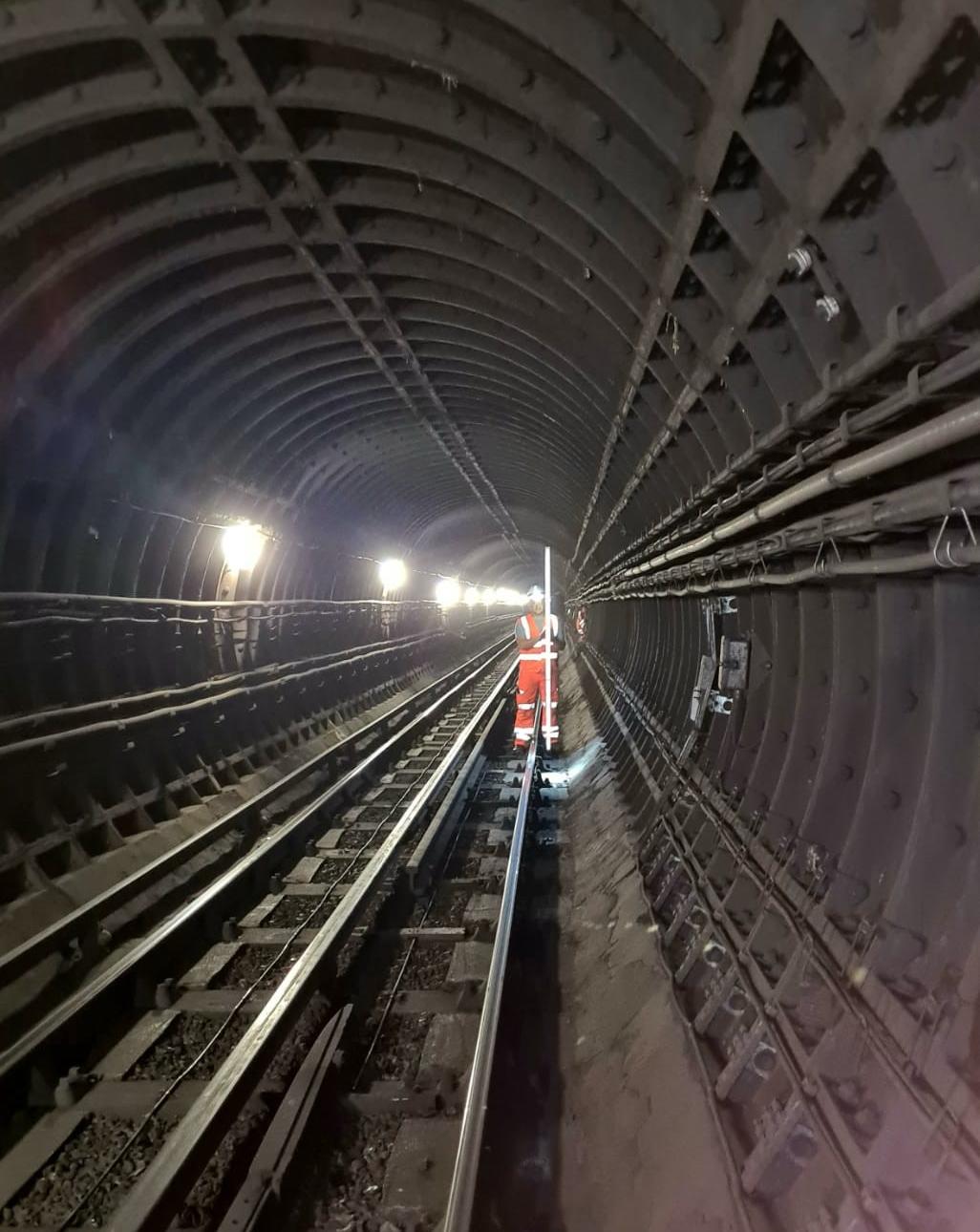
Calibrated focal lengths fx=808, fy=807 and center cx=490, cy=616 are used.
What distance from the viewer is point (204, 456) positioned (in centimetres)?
895

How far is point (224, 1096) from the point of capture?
3965 millimetres

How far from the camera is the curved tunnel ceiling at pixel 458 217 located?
3.01m

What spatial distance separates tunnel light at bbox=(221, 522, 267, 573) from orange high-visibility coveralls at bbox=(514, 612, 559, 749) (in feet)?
14.7

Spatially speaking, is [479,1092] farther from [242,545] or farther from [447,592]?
[447,592]

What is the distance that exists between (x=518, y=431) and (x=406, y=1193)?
9812 millimetres

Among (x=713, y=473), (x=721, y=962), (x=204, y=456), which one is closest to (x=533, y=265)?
(x=713, y=473)

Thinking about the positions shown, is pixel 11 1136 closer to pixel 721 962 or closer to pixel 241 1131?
pixel 241 1131

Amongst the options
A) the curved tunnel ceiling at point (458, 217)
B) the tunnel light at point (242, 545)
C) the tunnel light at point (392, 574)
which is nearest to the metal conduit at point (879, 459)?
the curved tunnel ceiling at point (458, 217)

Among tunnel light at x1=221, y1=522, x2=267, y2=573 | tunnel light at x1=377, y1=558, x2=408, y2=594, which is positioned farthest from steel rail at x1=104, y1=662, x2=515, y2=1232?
tunnel light at x1=377, y1=558, x2=408, y2=594

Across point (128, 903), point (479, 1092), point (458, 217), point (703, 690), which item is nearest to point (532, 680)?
point (703, 690)

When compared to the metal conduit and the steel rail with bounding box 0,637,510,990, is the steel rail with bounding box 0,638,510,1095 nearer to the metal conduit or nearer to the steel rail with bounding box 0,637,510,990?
the steel rail with bounding box 0,637,510,990

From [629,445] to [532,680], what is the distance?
7.23 meters

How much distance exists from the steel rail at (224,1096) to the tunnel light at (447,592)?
23.2m

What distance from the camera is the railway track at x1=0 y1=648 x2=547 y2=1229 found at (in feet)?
12.6
